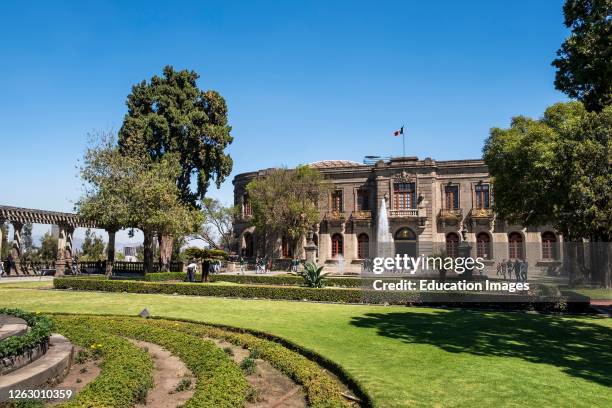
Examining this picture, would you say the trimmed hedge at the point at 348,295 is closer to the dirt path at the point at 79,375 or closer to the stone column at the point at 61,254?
the stone column at the point at 61,254

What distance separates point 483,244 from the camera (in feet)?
129

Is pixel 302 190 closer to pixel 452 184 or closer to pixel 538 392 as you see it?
pixel 452 184

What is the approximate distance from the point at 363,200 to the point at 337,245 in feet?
16.7

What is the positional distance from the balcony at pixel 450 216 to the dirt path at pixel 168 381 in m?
34.8

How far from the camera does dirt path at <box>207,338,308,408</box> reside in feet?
21.9

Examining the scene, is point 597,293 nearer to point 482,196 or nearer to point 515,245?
point 515,245

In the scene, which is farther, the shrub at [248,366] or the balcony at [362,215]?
the balcony at [362,215]

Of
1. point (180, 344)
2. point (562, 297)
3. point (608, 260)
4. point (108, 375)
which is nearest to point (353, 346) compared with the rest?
point (180, 344)

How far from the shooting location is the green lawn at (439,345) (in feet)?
22.8

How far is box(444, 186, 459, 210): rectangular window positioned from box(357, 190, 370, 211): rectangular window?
7241mm

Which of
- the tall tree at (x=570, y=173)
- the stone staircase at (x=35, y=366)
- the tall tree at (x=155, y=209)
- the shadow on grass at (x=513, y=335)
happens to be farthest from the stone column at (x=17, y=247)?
the tall tree at (x=570, y=173)

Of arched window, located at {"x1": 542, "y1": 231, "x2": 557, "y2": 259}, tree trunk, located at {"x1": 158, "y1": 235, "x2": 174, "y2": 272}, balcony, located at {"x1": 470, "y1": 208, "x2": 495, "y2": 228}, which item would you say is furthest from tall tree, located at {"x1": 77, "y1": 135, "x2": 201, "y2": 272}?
arched window, located at {"x1": 542, "y1": 231, "x2": 557, "y2": 259}

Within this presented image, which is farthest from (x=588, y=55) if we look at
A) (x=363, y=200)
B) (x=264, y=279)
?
(x=363, y=200)

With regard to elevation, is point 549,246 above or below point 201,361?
above
